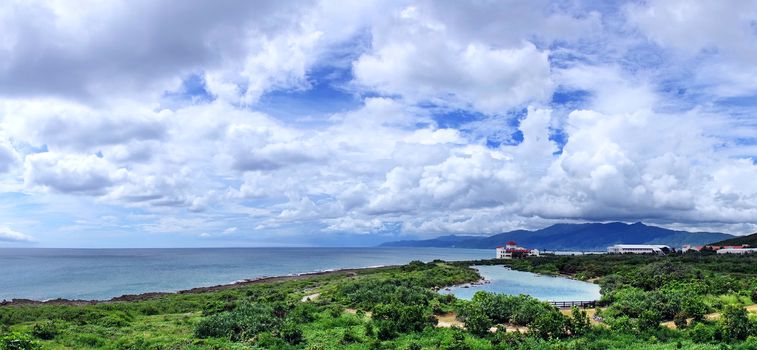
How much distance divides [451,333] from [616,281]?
39.0 m

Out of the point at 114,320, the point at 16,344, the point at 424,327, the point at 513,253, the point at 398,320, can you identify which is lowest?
the point at 513,253

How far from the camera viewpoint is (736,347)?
80.5ft

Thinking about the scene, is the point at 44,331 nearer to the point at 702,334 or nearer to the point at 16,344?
the point at 16,344

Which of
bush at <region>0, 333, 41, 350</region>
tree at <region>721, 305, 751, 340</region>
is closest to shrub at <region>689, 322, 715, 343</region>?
tree at <region>721, 305, 751, 340</region>

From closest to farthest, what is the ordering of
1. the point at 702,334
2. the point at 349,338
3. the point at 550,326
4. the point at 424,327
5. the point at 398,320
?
the point at 702,334 → the point at 550,326 → the point at 349,338 → the point at 424,327 → the point at 398,320

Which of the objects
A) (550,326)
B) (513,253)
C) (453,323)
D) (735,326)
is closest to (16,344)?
(453,323)

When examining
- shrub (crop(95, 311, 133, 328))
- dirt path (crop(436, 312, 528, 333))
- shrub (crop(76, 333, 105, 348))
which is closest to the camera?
shrub (crop(76, 333, 105, 348))

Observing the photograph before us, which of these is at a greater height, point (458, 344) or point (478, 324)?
point (478, 324)

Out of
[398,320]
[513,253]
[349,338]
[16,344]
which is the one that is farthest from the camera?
[513,253]

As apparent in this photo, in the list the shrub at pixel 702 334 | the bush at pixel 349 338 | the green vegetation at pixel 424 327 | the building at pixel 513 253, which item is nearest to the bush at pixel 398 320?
the green vegetation at pixel 424 327

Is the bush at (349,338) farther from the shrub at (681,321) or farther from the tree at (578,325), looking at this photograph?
the shrub at (681,321)

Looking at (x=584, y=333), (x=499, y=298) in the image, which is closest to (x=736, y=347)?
(x=584, y=333)

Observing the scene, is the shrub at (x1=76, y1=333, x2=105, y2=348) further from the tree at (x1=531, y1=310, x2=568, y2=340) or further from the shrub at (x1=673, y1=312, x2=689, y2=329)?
the shrub at (x1=673, y1=312, x2=689, y2=329)

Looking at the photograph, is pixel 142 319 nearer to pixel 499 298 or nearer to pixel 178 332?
pixel 178 332
